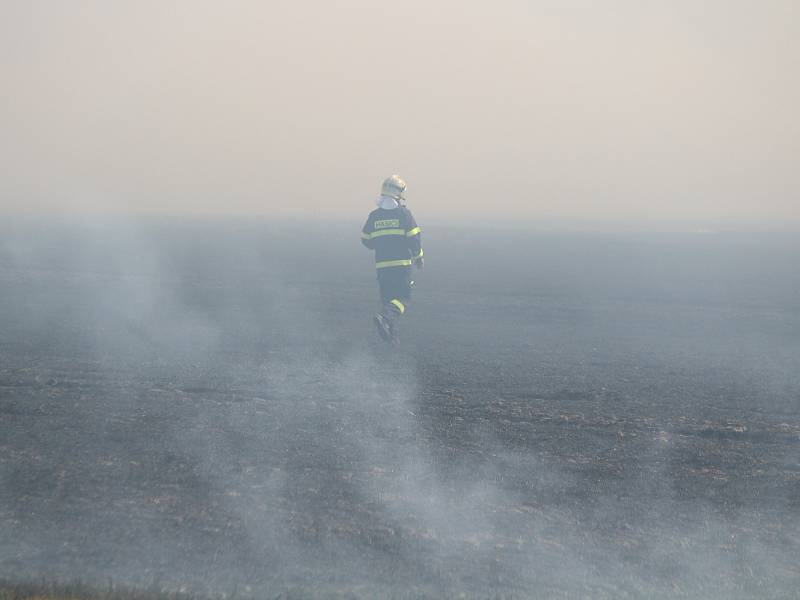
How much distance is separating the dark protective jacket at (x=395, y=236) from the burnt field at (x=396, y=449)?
3.83ft

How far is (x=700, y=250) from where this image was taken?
3366 cm

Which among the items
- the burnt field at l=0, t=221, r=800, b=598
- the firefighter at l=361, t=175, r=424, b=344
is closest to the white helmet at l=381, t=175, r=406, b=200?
the firefighter at l=361, t=175, r=424, b=344

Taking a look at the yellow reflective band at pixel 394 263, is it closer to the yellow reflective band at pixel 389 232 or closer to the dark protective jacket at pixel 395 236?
the dark protective jacket at pixel 395 236

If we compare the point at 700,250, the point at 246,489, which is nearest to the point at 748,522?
the point at 246,489

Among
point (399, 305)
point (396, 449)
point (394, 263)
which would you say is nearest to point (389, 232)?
point (394, 263)

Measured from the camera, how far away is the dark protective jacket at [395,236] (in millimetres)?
12180

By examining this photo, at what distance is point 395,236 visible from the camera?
12219 mm

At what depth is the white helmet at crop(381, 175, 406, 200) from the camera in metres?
12.1

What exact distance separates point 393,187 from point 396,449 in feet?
19.5

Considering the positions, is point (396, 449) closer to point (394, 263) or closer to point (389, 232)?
point (394, 263)

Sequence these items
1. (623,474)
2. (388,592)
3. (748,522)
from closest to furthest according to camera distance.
→ (388,592), (748,522), (623,474)

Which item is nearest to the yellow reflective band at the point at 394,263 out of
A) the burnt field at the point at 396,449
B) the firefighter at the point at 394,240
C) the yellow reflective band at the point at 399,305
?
the firefighter at the point at 394,240

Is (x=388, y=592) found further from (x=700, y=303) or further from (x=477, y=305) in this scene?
(x=700, y=303)

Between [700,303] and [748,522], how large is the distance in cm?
1229
